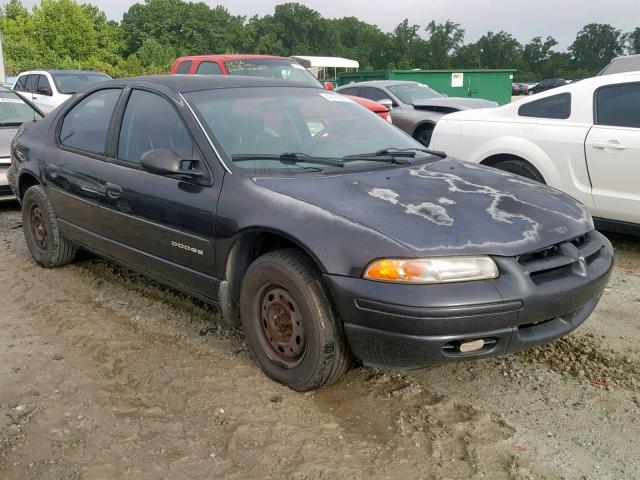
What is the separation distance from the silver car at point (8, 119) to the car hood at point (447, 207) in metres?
5.07

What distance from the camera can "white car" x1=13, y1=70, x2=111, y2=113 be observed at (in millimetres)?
13320

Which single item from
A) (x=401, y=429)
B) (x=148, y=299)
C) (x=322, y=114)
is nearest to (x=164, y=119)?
(x=322, y=114)

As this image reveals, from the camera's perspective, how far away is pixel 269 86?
4129 millimetres

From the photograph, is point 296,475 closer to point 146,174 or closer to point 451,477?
point 451,477

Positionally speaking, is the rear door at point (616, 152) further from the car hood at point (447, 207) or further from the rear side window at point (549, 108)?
the car hood at point (447, 207)

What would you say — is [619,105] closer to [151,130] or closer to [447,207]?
[447,207]

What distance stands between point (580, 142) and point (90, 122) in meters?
3.97

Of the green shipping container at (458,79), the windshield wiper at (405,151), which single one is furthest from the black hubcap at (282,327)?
the green shipping container at (458,79)

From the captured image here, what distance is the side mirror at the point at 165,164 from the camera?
3373 mm

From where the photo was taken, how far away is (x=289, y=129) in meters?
3.78

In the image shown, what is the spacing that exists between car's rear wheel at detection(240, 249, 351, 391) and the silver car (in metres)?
5.07

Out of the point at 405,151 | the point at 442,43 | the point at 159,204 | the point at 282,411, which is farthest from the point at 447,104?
the point at 442,43

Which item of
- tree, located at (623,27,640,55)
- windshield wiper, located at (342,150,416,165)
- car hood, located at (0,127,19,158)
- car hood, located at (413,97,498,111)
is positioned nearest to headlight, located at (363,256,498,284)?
windshield wiper, located at (342,150,416,165)

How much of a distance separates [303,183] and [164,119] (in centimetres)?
116
